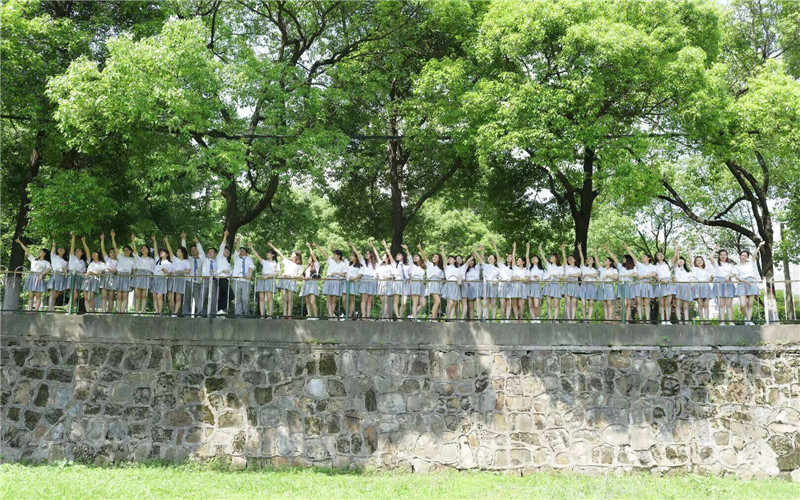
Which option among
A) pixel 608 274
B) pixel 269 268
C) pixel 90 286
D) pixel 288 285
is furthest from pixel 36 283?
pixel 608 274

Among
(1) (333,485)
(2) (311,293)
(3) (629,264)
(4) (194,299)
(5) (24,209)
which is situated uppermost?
(5) (24,209)

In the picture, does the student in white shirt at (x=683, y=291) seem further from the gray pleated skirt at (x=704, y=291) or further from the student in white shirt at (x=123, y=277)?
the student in white shirt at (x=123, y=277)

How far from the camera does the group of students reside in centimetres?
1348

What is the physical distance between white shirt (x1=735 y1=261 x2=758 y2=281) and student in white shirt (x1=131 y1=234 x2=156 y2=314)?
11.4 metres

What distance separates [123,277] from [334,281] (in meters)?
4.12

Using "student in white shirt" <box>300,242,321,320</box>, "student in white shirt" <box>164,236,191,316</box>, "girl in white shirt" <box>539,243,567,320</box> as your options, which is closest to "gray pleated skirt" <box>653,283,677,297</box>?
"girl in white shirt" <box>539,243,567,320</box>

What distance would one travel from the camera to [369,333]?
521 inches

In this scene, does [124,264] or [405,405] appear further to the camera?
[124,264]

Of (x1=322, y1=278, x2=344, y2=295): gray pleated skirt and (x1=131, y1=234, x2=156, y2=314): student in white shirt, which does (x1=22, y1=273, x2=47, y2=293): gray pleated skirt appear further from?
(x1=322, y1=278, x2=344, y2=295): gray pleated skirt

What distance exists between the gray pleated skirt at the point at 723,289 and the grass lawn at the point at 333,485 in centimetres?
340

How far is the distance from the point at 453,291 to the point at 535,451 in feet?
11.0

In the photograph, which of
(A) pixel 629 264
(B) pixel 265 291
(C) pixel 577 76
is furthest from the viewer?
(C) pixel 577 76

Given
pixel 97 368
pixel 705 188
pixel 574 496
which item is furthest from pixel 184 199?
pixel 705 188

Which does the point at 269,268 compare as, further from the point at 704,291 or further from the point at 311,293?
the point at 704,291
